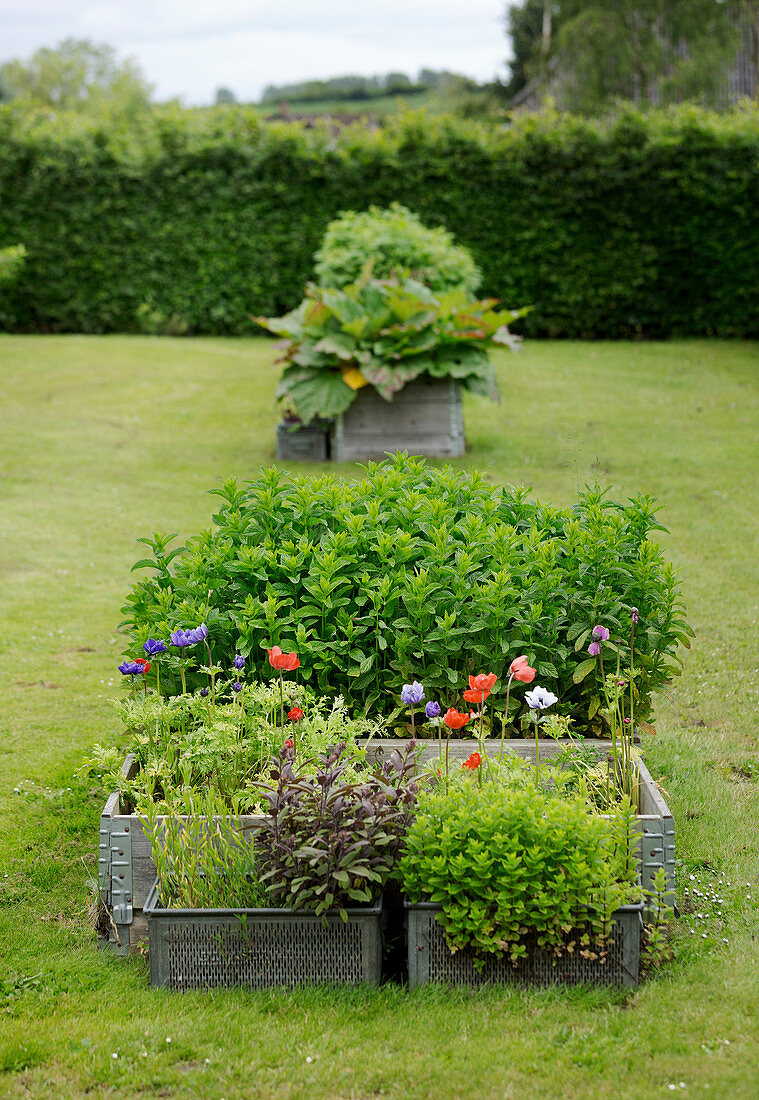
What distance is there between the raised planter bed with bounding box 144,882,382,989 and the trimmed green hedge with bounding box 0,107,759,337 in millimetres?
14177

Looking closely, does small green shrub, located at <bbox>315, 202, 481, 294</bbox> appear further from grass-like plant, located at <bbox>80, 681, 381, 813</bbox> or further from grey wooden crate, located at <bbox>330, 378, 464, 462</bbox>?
grass-like plant, located at <bbox>80, 681, 381, 813</bbox>

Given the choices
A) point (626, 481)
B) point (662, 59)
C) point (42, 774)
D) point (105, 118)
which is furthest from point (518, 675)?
point (662, 59)

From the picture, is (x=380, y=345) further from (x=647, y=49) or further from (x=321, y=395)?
(x=647, y=49)

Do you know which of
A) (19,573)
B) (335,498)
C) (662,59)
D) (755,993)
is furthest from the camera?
(662,59)

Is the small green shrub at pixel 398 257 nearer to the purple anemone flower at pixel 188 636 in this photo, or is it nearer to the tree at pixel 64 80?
the purple anemone flower at pixel 188 636

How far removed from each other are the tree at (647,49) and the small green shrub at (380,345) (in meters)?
19.7

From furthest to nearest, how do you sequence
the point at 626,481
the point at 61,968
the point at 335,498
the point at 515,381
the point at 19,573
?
the point at 515,381 < the point at 626,481 < the point at 19,573 < the point at 335,498 < the point at 61,968

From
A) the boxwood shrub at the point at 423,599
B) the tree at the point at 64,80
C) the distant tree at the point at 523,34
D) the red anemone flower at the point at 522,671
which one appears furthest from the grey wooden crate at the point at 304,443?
the tree at the point at 64,80

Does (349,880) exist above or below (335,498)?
below

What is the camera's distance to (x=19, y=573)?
642 cm

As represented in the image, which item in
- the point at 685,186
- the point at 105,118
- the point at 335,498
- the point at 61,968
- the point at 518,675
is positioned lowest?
the point at 61,968

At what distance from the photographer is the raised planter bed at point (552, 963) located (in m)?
2.62

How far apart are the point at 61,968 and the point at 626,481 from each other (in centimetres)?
637

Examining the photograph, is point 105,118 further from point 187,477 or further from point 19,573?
point 19,573
